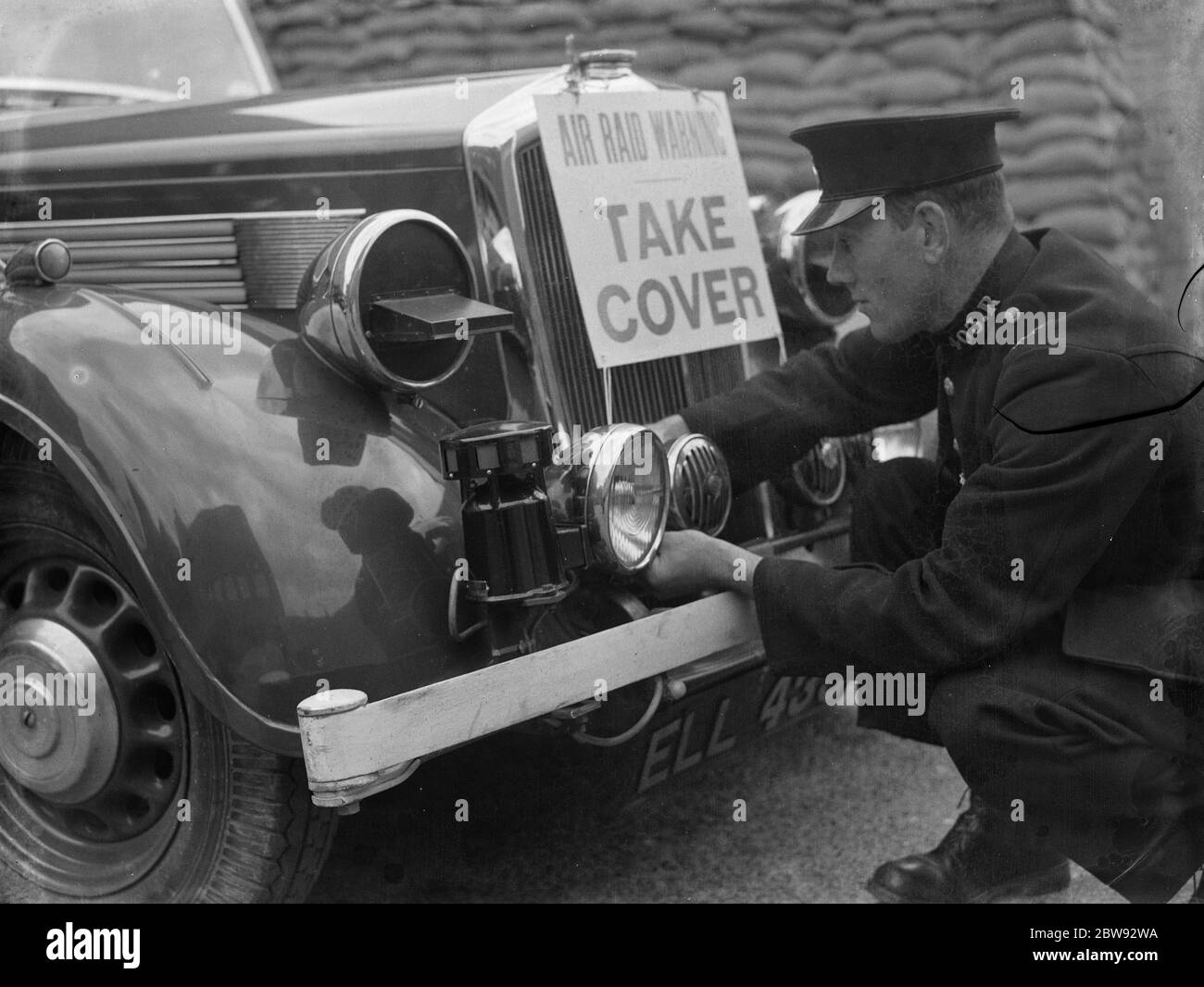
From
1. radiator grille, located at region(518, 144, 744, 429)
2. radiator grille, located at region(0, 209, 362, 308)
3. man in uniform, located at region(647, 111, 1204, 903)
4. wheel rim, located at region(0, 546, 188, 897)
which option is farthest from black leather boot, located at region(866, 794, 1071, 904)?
radiator grille, located at region(0, 209, 362, 308)

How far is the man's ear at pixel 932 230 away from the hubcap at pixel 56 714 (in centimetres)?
146

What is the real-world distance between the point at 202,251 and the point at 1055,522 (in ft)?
5.31

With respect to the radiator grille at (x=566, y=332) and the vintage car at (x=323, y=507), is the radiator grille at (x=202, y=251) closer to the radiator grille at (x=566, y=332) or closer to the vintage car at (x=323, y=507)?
the vintage car at (x=323, y=507)

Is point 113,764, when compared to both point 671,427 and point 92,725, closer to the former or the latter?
point 92,725

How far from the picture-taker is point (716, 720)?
234 centimetres

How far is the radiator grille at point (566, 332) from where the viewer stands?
7.70 ft

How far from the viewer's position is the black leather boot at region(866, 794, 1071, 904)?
7.05 feet

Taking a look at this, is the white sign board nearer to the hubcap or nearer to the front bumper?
the front bumper

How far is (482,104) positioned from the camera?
241cm

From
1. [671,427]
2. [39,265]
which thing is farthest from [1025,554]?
[39,265]

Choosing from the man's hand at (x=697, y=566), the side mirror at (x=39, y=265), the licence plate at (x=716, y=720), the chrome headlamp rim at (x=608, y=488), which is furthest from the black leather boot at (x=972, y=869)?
the side mirror at (x=39, y=265)

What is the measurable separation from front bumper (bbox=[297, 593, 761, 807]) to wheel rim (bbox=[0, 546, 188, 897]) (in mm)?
435

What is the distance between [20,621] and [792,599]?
1235 mm
